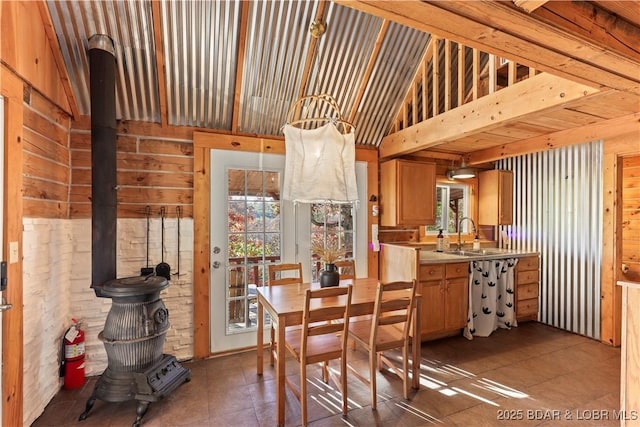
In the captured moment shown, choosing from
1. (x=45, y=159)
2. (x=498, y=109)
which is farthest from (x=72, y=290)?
(x=498, y=109)

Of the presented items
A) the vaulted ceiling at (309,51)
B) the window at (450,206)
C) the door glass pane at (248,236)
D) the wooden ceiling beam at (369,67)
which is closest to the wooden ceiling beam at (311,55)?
the vaulted ceiling at (309,51)

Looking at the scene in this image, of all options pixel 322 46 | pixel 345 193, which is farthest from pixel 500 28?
pixel 322 46

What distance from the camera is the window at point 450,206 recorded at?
4.43 meters

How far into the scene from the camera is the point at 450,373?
8.95 ft

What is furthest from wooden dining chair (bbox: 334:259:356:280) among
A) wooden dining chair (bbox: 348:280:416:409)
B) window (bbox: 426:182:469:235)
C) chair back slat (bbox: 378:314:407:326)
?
window (bbox: 426:182:469:235)

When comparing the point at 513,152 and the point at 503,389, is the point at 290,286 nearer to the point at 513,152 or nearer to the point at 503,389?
the point at 503,389

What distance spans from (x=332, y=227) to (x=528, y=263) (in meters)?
2.61

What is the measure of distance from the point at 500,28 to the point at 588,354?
11.2 ft

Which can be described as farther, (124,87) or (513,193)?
(513,193)

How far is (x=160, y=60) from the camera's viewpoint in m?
2.51

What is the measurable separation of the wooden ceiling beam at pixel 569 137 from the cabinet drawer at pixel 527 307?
6.25ft

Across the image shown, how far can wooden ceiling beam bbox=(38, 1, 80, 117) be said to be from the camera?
6.87 ft

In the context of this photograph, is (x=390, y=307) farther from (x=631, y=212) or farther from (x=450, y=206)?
(x=631, y=212)

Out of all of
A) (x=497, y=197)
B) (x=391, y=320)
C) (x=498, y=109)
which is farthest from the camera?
(x=497, y=197)
